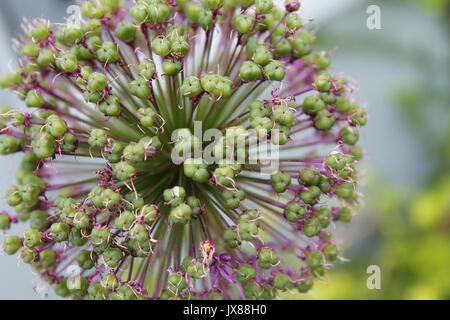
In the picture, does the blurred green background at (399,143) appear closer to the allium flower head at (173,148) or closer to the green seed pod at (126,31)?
the allium flower head at (173,148)

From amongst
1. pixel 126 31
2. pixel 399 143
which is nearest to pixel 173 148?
pixel 126 31

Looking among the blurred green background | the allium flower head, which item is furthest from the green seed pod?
the blurred green background

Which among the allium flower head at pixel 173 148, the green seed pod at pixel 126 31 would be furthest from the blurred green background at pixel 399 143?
the green seed pod at pixel 126 31

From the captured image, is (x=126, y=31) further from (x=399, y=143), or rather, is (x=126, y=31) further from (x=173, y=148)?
(x=399, y=143)

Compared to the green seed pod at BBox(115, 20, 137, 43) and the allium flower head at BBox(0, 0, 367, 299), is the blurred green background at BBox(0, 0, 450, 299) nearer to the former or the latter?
the allium flower head at BBox(0, 0, 367, 299)

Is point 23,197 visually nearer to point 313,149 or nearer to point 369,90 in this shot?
point 313,149
